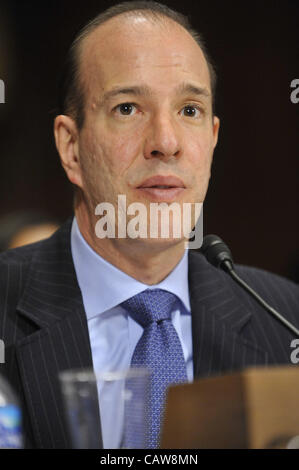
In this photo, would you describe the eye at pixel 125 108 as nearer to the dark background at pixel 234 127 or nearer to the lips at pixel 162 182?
the lips at pixel 162 182

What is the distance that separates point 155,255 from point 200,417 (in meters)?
0.70

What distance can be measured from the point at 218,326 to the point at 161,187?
316 millimetres

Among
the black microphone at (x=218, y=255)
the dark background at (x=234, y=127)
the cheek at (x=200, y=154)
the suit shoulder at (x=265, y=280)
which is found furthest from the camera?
the dark background at (x=234, y=127)

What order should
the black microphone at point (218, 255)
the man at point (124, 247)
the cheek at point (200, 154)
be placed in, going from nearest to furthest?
1. the black microphone at point (218, 255)
2. the man at point (124, 247)
3. the cheek at point (200, 154)

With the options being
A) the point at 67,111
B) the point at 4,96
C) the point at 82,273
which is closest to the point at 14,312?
the point at 82,273

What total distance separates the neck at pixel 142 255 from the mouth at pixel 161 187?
91 mm

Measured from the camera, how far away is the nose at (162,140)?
1369 millimetres

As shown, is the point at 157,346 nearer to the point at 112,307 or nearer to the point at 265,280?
the point at 112,307

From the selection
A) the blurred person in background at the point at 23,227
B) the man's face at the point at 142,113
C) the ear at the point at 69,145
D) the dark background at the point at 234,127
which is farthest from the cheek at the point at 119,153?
the blurred person in background at the point at 23,227

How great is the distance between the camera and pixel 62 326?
4.37 ft

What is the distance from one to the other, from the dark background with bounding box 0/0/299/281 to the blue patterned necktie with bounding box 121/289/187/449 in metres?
0.75

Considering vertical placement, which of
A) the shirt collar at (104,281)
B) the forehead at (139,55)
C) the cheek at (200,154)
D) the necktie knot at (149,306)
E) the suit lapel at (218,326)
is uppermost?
the forehead at (139,55)

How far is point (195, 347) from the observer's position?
4.72ft

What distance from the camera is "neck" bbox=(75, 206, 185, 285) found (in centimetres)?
144
